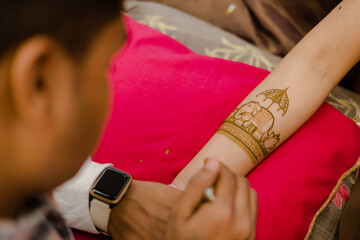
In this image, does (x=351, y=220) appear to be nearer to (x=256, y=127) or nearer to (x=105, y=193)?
(x=256, y=127)

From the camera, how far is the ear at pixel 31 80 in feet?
1.20

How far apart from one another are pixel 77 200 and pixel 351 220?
648 millimetres

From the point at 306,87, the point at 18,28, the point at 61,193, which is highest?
the point at 306,87

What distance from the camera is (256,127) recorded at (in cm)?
87

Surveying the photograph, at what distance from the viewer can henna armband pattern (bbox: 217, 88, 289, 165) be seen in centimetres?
87

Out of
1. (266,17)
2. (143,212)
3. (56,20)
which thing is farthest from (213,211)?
(266,17)

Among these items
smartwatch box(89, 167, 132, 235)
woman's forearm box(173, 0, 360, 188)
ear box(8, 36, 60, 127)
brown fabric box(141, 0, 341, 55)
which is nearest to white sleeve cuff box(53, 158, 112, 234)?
smartwatch box(89, 167, 132, 235)

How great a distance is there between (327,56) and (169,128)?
0.44m

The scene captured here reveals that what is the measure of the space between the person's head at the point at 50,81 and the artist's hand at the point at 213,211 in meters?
0.21

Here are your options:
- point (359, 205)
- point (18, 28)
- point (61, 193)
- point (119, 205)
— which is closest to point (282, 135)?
point (359, 205)

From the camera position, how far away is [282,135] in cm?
90

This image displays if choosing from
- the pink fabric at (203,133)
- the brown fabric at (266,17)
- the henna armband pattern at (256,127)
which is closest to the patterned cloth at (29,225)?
the pink fabric at (203,133)

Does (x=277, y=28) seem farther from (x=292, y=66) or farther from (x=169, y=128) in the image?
(x=169, y=128)

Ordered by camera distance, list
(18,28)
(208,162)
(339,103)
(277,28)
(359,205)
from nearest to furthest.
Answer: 1. (18,28)
2. (208,162)
3. (359,205)
4. (339,103)
5. (277,28)
